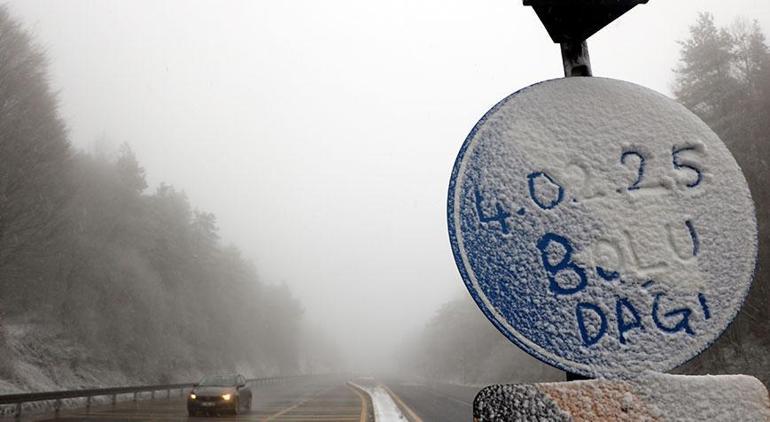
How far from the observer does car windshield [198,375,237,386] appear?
18.9 m

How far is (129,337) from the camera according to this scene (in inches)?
1330

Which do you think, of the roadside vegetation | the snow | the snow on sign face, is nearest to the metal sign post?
the snow on sign face

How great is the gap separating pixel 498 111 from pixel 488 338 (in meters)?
73.6

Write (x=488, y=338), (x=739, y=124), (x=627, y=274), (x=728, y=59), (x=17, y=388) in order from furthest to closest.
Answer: (x=488, y=338) < (x=728, y=59) < (x=739, y=124) < (x=17, y=388) < (x=627, y=274)

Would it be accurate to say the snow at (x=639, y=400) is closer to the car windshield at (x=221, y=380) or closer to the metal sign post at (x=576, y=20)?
the metal sign post at (x=576, y=20)

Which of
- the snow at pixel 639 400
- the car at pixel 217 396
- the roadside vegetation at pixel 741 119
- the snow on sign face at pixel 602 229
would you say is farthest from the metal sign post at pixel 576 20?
the roadside vegetation at pixel 741 119

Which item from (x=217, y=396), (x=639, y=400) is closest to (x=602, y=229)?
(x=639, y=400)

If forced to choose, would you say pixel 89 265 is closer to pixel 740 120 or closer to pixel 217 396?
pixel 217 396

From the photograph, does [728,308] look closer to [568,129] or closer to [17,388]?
[568,129]

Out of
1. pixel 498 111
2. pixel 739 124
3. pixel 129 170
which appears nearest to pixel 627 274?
pixel 498 111

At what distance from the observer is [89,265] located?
107 ft

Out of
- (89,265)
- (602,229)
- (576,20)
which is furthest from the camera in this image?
(89,265)

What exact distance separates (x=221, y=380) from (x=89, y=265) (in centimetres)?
1874

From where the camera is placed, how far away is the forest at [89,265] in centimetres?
2106
